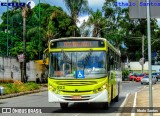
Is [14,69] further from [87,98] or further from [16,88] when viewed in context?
[87,98]

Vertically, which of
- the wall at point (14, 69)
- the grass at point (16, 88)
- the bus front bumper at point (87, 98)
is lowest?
the grass at point (16, 88)

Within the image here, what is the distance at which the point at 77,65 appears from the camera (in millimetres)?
17672

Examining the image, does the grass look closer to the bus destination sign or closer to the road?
the road

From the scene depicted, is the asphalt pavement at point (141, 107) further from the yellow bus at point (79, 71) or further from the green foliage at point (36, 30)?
the green foliage at point (36, 30)

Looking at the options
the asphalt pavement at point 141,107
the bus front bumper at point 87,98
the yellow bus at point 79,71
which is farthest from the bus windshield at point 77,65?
the asphalt pavement at point 141,107

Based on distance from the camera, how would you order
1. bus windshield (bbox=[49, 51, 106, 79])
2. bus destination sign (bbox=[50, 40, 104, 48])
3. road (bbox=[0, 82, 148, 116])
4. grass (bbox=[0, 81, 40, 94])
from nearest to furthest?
road (bbox=[0, 82, 148, 116]) → bus windshield (bbox=[49, 51, 106, 79]) → bus destination sign (bbox=[50, 40, 104, 48]) → grass (bbox=[0, 81, 40, 94])

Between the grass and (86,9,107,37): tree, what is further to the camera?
(86,9,107,37): tree

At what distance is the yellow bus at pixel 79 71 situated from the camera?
17.3 metres

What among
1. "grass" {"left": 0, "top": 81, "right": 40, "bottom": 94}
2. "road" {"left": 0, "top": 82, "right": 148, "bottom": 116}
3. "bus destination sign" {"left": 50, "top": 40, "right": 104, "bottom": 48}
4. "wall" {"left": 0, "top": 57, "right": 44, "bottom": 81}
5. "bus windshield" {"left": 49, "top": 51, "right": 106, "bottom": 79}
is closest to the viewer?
"road" {"left": 0, "top": 82, "right": 148, "bottom": 116}

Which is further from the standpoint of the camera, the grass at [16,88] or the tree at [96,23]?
the tree at [96,23]

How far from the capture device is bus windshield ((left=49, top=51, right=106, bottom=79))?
57.5 feet

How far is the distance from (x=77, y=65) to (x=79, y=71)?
30cm

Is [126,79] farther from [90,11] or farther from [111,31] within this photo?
[90,11]

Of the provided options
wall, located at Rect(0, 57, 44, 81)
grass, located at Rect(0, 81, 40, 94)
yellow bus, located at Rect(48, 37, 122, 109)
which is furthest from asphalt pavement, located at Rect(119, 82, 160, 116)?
wall, located at Rect(0, 57, 44, 81)
